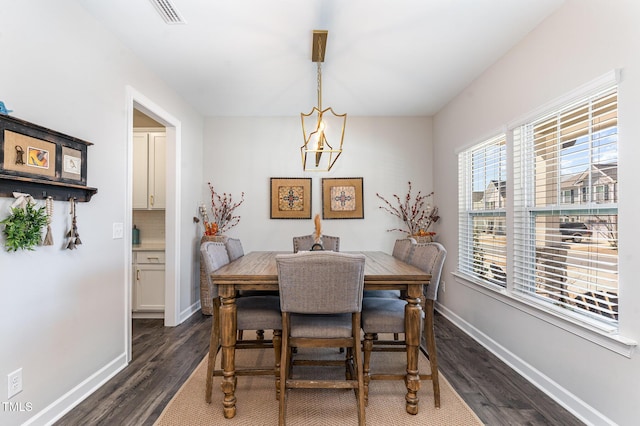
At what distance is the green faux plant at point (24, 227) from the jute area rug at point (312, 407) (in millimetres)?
1249

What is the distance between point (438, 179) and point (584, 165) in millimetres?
2316

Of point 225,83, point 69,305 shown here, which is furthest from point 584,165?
point 69,305

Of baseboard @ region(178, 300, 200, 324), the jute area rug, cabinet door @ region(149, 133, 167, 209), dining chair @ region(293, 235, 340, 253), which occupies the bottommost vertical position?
the jute area rug

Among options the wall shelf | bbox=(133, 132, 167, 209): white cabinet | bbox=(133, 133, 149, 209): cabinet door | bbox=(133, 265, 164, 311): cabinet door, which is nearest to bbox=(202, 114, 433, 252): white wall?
bbox=(133, 132, 167, 209): white cabinet

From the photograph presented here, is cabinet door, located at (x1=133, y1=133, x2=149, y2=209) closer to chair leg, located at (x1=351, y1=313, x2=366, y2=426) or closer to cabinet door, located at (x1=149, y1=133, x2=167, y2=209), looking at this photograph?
cabinet door, located at (x1=149, y1=133, x2=167, y2=209)

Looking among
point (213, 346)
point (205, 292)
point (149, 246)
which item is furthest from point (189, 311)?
point (213, 346)

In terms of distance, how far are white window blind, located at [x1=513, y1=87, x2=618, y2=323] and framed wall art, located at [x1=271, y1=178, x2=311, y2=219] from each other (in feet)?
8.38

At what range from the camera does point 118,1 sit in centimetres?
209

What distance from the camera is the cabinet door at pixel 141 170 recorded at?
12.6 feet

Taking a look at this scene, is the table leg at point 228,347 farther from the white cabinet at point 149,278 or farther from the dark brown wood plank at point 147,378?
the white cabinet at point 149,278

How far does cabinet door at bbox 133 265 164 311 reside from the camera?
3762 mm

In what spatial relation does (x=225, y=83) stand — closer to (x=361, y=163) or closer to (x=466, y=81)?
(x=361, y=163)

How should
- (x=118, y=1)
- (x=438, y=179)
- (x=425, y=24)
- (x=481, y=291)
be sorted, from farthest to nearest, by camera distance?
(x=438, y=179) < (x=481, y=291) < (x=425, y=24) < (x=118, y=1)

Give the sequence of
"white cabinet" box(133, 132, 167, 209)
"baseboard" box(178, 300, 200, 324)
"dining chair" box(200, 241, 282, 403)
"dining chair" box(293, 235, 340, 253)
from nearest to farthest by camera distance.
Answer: "dining chair" box(200, 241, 282, 403) → "dining chair" box(293, 235, 340, 253) → "baseboard" box(178, 300, 200, 324) → "white cabinet" box(133, 132, 167, 209)
